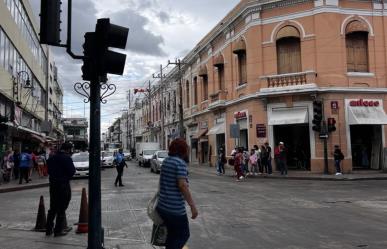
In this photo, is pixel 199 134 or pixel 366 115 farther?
pixel 199 134

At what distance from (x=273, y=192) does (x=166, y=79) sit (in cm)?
4589

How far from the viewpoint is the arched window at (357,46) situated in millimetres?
28891

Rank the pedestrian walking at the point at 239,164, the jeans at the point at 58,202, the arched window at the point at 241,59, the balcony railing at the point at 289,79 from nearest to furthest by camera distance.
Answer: the jeans at the point at 58,202 → the pedestrian walking at the point at 239,164 → the balcony railing at the point at 289,79 → the arched window at the point at 241,59

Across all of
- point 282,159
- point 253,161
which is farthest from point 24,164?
point 282,159

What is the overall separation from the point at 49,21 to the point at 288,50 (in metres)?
25.4

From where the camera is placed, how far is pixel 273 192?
1772cm

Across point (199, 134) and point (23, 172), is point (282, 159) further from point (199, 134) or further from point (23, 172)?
point (199, 134)

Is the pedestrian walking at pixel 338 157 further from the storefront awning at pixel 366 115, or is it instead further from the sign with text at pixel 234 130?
the sign with text at pixel 234 130

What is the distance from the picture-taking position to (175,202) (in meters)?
5.60

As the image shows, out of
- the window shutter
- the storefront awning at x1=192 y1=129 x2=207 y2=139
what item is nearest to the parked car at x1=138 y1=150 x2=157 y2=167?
the storefront awning at x1=192 y1=129 x2=207 y2=139

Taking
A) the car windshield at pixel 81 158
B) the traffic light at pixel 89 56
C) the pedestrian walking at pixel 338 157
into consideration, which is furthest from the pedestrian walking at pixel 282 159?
the traffic light at pixel 89 56

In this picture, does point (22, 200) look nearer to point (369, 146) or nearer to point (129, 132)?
point (369, 146)

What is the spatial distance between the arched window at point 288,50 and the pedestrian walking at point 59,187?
22.6 metres

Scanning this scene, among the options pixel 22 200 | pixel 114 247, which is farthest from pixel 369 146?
pixel 114 247
